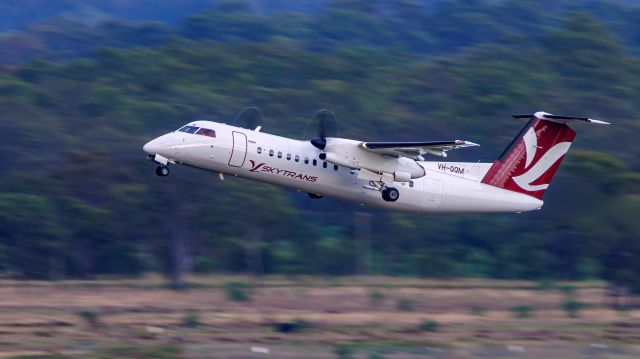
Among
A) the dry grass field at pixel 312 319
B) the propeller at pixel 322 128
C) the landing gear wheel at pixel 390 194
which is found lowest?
the dry grass field at pixel 312 319

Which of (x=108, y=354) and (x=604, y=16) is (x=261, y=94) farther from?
(x=604, y=16)

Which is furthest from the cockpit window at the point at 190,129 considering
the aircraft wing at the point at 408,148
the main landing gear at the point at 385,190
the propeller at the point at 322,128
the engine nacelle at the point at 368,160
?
the main landing gear at the point at 385,190

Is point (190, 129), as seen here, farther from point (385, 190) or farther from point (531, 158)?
point (531, 158)

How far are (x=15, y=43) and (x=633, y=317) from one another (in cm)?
6719

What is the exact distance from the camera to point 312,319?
29.9 metres

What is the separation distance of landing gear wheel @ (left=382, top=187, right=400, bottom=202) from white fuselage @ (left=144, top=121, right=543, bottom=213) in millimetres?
119

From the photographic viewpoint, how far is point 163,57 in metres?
57.4

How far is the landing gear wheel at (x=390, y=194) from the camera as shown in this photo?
75.5 ft

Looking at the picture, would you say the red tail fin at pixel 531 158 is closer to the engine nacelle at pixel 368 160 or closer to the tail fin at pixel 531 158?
the tail fin at pixel 531 158

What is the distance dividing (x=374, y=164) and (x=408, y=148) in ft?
2.74

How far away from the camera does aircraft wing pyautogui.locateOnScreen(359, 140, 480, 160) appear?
857 inches

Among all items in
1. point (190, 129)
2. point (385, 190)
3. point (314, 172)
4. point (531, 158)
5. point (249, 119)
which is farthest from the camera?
point (531, 158)

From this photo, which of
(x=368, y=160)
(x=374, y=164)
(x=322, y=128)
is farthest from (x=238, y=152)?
(x=374, y=164)

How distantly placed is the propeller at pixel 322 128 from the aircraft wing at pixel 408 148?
2.29 feet
